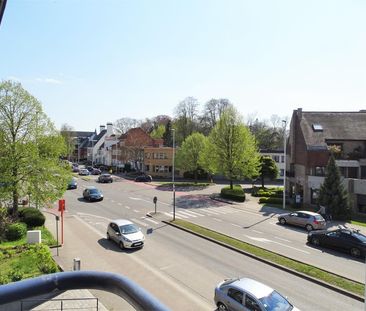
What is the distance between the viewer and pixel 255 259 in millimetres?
20125

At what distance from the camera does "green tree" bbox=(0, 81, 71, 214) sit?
84.7 feet

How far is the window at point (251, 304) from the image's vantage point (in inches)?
474

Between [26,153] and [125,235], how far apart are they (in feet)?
31.4

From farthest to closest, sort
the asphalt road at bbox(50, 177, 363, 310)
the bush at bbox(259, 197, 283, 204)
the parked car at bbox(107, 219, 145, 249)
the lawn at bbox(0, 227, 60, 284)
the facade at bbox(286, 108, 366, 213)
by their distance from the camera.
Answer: the bush at bbox(259, 197, 283, 204) < the facade at bbox(286, 108, 366, 213) < the parked car at bbox(107, 219, 145, 249) < the lawn at bbox(0, 227, 60, 284) < the asphalt road at bbox(50, 177, 363, 310)

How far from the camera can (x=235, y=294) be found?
13.0 meters

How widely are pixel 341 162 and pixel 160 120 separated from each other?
89.4m

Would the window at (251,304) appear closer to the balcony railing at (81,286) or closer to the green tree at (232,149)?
the balcony railing at (81,286)

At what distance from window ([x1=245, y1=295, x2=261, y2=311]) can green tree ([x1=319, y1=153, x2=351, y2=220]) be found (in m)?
23.4

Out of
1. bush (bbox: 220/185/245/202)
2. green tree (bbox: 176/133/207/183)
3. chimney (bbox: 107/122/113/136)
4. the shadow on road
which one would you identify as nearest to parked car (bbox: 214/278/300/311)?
the shadow on road

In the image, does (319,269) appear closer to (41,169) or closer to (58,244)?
(58,244)

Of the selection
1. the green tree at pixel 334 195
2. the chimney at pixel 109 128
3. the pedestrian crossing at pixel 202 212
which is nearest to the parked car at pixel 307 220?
the green tree at pixel 334 195

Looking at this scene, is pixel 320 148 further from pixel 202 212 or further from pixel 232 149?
pixel 202 212

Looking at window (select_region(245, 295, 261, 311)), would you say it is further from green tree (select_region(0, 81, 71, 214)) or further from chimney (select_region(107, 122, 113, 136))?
chimney (select_region(107, 122, 113, 136))

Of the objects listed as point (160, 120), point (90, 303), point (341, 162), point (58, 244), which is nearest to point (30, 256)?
point (58, 244)
